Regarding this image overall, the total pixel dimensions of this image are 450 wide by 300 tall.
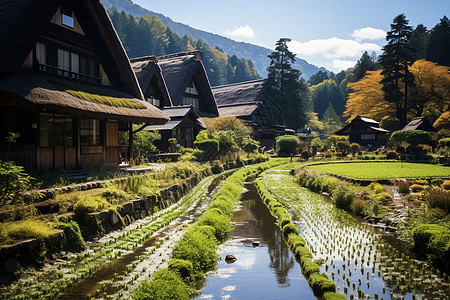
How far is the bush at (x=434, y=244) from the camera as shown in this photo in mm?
6355

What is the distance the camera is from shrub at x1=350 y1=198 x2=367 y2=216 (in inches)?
434

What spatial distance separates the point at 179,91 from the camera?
3127 cm

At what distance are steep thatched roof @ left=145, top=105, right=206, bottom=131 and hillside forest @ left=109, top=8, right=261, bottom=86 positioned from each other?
41440mm

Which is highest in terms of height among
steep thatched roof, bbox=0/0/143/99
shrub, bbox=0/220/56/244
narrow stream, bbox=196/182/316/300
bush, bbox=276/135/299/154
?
steep thatched roof, bbox=0/0/143/99

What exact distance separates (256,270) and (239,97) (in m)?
47.1

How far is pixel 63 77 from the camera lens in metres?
13.8

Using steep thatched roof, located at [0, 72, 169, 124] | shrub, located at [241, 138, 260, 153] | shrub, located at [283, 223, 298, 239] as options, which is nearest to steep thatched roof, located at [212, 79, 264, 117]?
shrub, located at [241, 138, 260, 153]

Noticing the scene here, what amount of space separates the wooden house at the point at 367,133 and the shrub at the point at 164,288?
38666 mm

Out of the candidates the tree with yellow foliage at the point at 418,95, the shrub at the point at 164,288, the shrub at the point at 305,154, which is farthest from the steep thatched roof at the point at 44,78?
the tree with yellow foliage at the point at 418,95

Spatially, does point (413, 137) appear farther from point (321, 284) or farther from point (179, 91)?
point (321, 284)

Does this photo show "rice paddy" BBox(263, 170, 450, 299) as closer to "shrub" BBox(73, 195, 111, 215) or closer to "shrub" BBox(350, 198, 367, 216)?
"shrub" BBox(350, 198, 367, 216)

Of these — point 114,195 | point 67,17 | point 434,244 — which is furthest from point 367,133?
point 114,195

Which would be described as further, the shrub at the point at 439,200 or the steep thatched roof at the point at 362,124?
the steep thatched roof at the point at 362,124

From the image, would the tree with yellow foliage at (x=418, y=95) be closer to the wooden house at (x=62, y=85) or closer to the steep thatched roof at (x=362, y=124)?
the steep thatched roof at (x=362, y=124)
